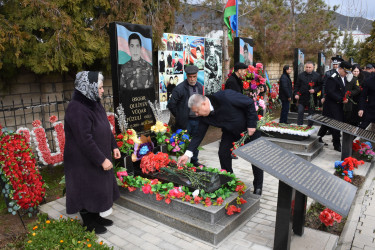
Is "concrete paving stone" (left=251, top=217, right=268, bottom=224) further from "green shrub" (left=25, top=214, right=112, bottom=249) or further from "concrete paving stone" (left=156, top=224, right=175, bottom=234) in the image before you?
"green shrub" (left=25, top=214, right=112, bottom=249)

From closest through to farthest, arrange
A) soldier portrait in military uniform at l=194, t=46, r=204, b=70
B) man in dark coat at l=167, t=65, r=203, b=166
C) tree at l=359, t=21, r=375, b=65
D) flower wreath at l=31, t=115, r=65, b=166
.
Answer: flower wreath at l=31, t=115, r=65, b=166, man in dark coat at l=167, t=65, r=203, b=166, soldier portrait in military uniform at l=194, t=46, r=204, b=70, tree at l=359, t=21, r=375, b=65

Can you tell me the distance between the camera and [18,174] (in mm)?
3848

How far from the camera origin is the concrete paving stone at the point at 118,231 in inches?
139

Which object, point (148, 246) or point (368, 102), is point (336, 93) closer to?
→ point (368, 102)

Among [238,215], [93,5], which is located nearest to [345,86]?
[238,215]

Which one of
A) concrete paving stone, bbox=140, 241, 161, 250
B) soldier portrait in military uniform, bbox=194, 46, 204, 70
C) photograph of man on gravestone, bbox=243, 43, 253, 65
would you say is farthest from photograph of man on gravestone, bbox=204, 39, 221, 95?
concrete paving stone, bbox=140, 241, 161, 250

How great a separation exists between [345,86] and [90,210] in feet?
20.2

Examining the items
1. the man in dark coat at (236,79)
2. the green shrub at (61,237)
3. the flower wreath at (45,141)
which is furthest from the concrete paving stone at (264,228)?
the flower wreath at (45,141)

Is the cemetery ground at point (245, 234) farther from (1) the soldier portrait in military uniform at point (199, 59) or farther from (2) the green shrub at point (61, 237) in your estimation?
(1) the soldier portrait in military uniform at point (199, 59)

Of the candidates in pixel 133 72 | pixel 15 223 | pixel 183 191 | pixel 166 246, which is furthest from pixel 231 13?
pixel 15 223

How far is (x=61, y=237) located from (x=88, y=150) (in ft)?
3.02

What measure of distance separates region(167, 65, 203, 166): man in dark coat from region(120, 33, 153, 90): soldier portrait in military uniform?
2.73ft

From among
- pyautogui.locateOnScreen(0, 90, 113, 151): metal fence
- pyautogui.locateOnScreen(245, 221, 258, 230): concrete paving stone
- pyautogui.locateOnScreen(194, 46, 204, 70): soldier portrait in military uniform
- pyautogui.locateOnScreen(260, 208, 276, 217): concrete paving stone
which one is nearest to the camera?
pyautogui.locateOnScreen(245, 221, 258, 230): concrete paving stone

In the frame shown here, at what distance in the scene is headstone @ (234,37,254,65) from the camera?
23.2 ft
